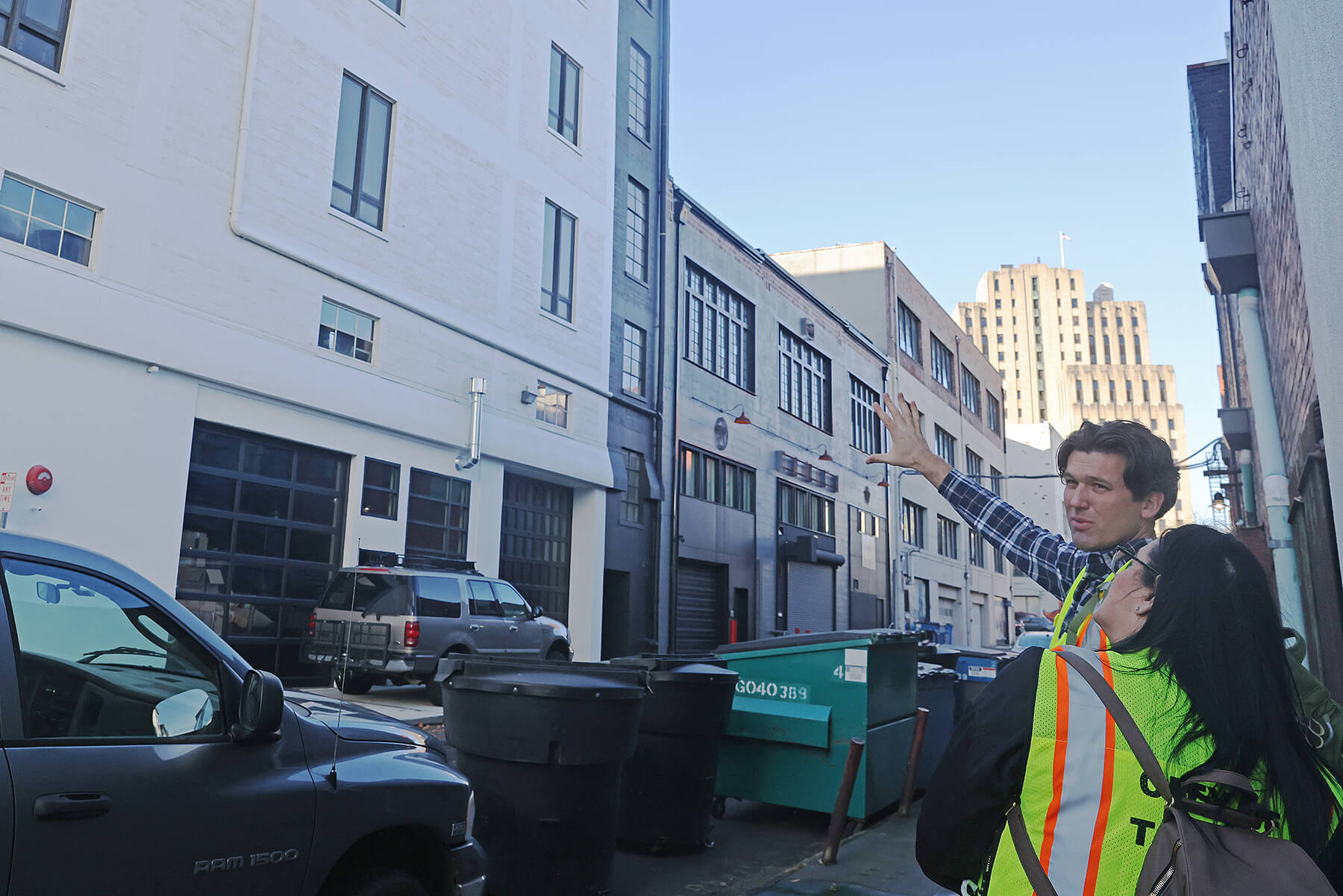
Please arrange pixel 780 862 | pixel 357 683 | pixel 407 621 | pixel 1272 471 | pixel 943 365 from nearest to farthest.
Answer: pixel 780 862 → pixel 1272 471 → pixel 407 621 → pixel 357 683 → pixel 943 365

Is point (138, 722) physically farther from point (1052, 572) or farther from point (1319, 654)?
point (1319, 654)

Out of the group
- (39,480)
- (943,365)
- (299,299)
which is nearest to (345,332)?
(299,299)

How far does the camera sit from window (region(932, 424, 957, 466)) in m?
48.5

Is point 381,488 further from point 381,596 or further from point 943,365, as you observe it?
point 943,365

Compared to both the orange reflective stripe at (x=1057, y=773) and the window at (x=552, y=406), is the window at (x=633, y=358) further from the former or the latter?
the orange reflective stripe at (x=1057, y=773)

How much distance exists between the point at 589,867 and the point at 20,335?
35.2 ft

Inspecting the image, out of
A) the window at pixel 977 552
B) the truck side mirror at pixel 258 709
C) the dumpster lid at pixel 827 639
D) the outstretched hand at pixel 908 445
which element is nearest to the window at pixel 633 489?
the dumpster lid at pixel 827 639

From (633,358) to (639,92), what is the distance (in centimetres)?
771

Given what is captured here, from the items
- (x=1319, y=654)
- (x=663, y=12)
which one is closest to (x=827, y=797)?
(x=1319, y=654)

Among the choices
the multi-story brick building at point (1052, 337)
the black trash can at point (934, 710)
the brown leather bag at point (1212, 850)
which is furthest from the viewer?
the multi-story brick building at point (1052, 337)

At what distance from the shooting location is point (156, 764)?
2984 mm

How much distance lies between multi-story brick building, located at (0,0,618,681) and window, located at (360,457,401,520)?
54 millimetres

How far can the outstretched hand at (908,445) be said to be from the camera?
3.64m

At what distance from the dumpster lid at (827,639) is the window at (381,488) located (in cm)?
960
